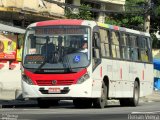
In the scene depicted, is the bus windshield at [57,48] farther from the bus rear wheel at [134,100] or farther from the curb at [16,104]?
the bus rear wheel at [134,100]

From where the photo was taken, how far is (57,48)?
76.0ft

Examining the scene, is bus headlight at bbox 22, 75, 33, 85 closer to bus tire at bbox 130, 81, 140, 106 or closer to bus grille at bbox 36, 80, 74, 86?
bus grille at bbox 36, 80, 74, 86

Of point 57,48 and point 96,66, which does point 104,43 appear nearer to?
point 96,66

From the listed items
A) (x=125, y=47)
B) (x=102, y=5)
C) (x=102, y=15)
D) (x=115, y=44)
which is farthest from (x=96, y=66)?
(x=102, y=15)

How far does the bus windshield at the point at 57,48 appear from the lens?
23.0 metres

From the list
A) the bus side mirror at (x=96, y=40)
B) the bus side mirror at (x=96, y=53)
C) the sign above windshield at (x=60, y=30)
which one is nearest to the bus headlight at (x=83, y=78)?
the bus side mirror at (x=96, y=53)

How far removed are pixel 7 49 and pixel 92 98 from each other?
10.0 metres

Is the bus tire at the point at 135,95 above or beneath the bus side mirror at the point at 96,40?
beneath

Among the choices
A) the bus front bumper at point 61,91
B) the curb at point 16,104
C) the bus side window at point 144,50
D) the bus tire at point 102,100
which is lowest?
the curb at point 16,104

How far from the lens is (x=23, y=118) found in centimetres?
1662

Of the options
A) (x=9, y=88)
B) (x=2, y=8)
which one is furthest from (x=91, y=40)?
(x=2, y=8)

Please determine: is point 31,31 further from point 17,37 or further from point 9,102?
point 17,37

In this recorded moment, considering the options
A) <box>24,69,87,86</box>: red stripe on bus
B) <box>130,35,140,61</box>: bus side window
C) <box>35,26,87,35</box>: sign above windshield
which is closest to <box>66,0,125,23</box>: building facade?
<box>130,35,140,61</box>: bus side window

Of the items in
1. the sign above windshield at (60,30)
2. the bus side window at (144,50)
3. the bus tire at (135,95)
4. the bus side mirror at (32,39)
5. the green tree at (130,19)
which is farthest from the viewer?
the green tree at (130,19)
